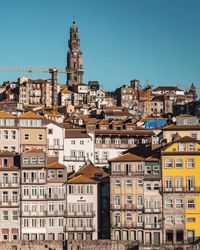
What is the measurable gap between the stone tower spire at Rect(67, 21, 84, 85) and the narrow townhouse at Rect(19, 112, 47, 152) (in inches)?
4398

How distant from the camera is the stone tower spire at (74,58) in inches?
7638

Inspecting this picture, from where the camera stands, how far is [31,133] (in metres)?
81.2

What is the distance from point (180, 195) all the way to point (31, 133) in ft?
67.4

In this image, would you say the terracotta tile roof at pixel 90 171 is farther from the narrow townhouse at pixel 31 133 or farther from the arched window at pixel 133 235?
the narrow townhouse at pixel 31 133

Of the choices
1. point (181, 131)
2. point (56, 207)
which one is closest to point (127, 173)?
point (56, 207)

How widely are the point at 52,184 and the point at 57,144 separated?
13989mm

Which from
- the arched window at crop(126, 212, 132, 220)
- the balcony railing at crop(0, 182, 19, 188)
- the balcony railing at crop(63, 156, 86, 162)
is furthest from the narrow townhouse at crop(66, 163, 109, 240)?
the balcony railing at crop(63, 156, 86, 162)

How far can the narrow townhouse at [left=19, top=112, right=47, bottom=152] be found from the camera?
8081 cm

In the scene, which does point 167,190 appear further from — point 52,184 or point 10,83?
point 10,83

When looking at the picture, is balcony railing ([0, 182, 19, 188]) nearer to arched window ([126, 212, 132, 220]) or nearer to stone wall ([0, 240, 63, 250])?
stone wall ([0, 240, 63, 250])

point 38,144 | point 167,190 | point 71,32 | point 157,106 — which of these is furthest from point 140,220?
point 71,32

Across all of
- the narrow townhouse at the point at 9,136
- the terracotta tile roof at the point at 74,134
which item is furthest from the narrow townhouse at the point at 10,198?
the terracotta tile roof at the point at 74,134

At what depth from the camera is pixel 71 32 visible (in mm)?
195000

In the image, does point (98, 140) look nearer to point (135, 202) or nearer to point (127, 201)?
point (127, 201)
